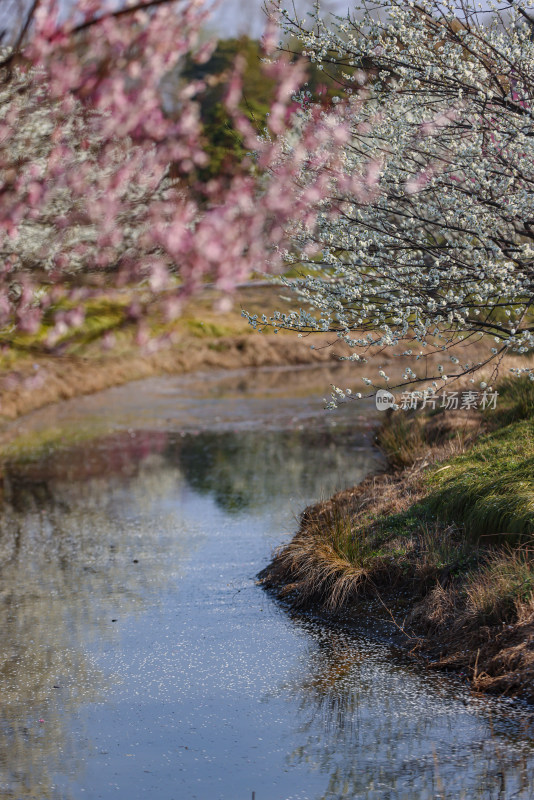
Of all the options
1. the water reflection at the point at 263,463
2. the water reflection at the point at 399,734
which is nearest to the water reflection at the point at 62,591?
the water reflection at the point at 263,463

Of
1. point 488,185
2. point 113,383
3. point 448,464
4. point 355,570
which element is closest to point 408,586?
point 355,570

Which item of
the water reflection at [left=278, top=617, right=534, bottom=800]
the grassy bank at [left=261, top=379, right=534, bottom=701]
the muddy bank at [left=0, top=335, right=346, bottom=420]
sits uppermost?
the muddy bank at [left=0, top=335, right=346, bottom=420]

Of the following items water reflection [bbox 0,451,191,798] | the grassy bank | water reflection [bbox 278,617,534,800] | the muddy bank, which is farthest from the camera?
the muddy bank

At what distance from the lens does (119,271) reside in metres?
6.45

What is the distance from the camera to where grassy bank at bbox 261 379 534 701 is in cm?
766

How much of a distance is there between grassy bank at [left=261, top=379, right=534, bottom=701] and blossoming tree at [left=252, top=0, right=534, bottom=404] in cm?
136

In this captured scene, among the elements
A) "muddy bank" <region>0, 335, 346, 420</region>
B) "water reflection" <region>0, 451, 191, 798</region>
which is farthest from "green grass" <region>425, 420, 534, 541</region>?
"muddy bank" <region>0, 335, 346, 420</region>

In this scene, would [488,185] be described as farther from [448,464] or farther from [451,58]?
[448,464]

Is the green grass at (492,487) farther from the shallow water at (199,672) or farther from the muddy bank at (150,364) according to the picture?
the muddy bank at (150,364)

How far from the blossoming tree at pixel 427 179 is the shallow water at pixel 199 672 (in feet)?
8.27

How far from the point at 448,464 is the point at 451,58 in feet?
14.3

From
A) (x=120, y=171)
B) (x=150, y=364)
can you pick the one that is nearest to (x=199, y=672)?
(x=120, y=171)

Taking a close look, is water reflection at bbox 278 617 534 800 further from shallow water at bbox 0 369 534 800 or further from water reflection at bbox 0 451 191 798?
water reflection at bbox 0 451 191 798

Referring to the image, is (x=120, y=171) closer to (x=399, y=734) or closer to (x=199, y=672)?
(x=199, y=672)
